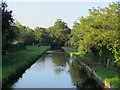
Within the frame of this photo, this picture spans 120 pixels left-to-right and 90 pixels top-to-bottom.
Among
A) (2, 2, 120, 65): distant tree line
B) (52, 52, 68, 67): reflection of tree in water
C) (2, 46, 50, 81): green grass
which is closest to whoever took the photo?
(2, 2, 120, 65): distant tree line

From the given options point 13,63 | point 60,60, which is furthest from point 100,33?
point 60,60

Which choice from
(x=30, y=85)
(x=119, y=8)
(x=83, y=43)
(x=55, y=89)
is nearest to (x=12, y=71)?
(x=30, y=85)

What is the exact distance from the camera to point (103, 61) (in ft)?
104

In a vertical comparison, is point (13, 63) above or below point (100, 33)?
below

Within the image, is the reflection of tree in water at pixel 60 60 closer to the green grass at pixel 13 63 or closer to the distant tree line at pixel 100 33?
the green grass at pixel 13 63

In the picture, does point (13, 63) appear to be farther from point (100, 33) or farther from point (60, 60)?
point (60, 60)

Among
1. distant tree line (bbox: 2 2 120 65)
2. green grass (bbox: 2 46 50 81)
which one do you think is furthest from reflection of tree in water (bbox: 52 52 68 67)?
distant tree line (bbox: 2 2 120 65)

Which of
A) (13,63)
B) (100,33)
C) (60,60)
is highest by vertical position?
(100,33)

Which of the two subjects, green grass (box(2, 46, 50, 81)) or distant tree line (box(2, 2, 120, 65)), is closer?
distant tree line (box(2, 2, 120, 65))

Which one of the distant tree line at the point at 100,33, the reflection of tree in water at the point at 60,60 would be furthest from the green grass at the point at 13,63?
the reflection of tree in water at the point at 60,60

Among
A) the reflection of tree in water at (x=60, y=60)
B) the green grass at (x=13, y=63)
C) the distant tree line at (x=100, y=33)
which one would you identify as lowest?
the reflection of tree in water at (x=60, y=60)

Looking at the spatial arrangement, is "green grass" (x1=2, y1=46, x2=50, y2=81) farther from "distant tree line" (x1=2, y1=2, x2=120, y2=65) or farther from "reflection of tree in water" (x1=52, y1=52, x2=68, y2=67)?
"reflection of tree in water" (x1=52, y1=52, x2=68, y2=67)

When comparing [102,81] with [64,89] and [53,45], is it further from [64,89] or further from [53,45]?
[53,45]

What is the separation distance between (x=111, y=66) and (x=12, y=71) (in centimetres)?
1213
